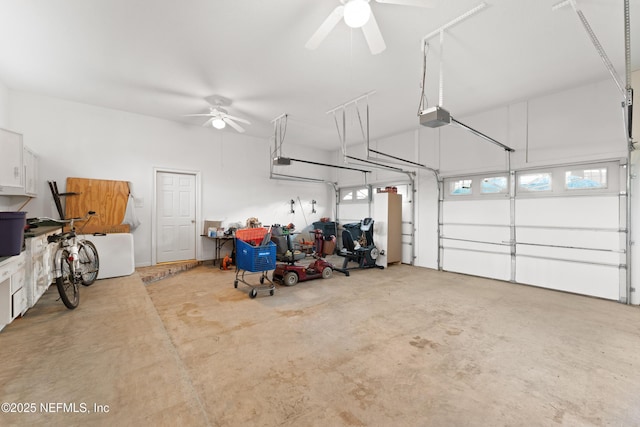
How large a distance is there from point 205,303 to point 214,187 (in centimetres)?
365

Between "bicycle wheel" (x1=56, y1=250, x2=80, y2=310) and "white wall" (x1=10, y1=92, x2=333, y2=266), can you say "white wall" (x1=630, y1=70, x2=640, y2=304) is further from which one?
"bicycle wheel" (x1=56, y1=250, x2=80, y2=310)

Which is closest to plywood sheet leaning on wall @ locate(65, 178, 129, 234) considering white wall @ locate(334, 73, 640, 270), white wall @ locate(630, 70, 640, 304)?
white wall @ locate(334, 73, 640, 270)

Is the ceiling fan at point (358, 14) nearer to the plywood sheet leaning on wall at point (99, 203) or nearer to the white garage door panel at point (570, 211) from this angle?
the white garage door panel at point (570, 211)

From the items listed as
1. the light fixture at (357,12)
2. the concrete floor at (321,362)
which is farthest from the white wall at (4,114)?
the light fixture at (357,12)

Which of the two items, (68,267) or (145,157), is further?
(145,157)

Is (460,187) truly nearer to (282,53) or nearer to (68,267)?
(282,53)

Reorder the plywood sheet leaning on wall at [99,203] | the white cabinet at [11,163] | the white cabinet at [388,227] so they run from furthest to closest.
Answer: the white cabinet at [388,227]
the plywood sheet leaning on wall at [99,203]
the white cabinet at [11,163]

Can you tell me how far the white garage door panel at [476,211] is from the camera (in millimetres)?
5133

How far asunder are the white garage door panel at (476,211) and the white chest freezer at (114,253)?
21.4 feet

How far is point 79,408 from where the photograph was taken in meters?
1.58

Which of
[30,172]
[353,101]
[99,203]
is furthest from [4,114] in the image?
[353,101]

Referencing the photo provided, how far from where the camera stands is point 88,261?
385 centimetres

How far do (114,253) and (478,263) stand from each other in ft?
22.9

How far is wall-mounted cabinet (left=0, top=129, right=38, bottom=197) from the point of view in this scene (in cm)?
336
